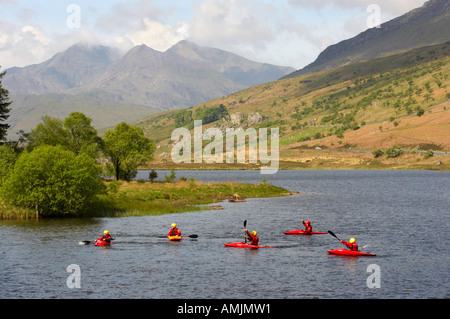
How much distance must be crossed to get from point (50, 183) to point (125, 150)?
178 ft

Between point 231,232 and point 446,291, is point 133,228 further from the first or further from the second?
point 446,291

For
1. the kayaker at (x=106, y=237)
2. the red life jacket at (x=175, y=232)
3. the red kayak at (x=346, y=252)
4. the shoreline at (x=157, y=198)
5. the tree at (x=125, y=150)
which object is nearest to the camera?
the red kayak at (x=346, y=252)

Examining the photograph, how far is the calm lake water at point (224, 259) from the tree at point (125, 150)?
46.3 m

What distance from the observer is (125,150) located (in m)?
130

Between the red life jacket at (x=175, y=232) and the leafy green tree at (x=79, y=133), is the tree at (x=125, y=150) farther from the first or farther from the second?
the red life jacket at (x=175, y=232)

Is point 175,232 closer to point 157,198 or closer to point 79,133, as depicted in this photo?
point 157,198

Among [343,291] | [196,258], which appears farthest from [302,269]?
[196,258]

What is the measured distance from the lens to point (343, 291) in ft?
135

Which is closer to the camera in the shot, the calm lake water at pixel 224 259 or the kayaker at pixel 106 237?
the calm lake water at pixel 224 259

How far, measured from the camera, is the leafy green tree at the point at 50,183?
7538cm

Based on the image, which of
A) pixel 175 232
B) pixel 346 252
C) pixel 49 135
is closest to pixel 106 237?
pixel 175 232

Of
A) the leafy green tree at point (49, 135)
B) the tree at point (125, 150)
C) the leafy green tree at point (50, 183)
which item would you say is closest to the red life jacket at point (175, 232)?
the leafy green tree at point (50, 183)
